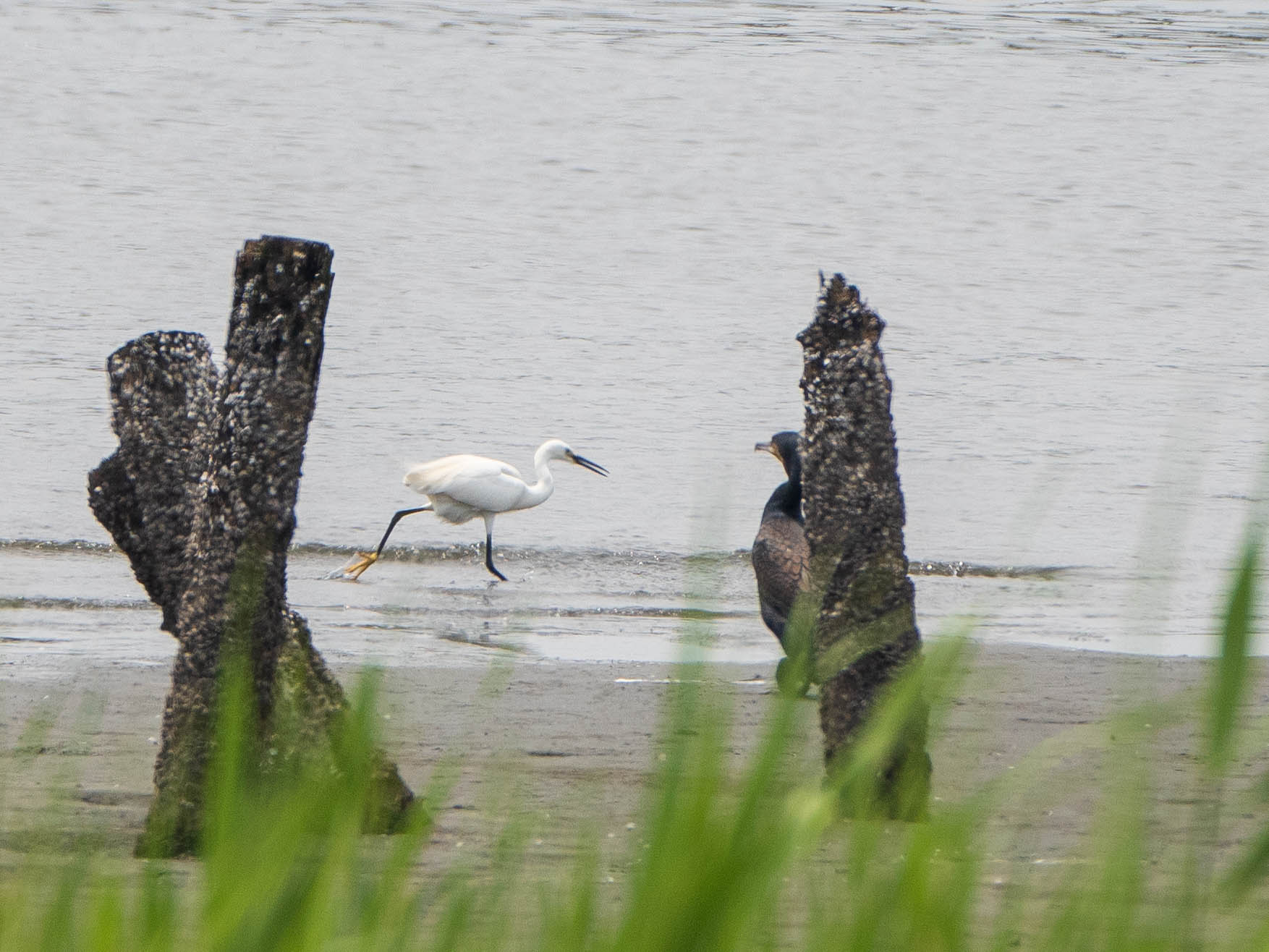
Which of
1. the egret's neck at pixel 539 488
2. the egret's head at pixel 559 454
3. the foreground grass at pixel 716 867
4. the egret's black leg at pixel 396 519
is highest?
the foreground grass at pixel 716 867

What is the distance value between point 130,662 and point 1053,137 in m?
54.0

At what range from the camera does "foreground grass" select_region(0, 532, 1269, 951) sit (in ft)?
7.41

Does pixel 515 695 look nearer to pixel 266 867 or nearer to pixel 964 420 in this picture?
pixel 266 867

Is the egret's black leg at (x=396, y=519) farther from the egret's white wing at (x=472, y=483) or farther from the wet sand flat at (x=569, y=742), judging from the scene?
the wet sand flat at (x=569, y=742)

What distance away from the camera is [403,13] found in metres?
69.4

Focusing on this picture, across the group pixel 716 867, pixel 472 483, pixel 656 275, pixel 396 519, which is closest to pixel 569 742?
pixel 716 867

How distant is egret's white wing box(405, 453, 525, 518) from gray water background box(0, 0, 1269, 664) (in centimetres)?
56

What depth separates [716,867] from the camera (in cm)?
227

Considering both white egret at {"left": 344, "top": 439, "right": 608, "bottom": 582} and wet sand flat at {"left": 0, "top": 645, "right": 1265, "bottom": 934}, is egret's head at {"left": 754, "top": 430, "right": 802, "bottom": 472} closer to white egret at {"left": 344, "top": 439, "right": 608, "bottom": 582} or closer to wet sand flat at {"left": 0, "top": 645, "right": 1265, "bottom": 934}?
wet sand flat at {"left": 0, "top": 645, "right": 1265, "bottom": 934}

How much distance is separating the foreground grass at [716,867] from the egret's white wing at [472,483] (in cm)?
1147

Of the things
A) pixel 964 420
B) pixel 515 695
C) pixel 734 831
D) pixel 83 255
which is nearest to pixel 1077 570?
pixel 515 695

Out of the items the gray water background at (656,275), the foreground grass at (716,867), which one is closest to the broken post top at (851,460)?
the gray water background at (656,275)

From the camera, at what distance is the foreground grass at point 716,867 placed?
2.26m

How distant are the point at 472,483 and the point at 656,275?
2465 centimetres
